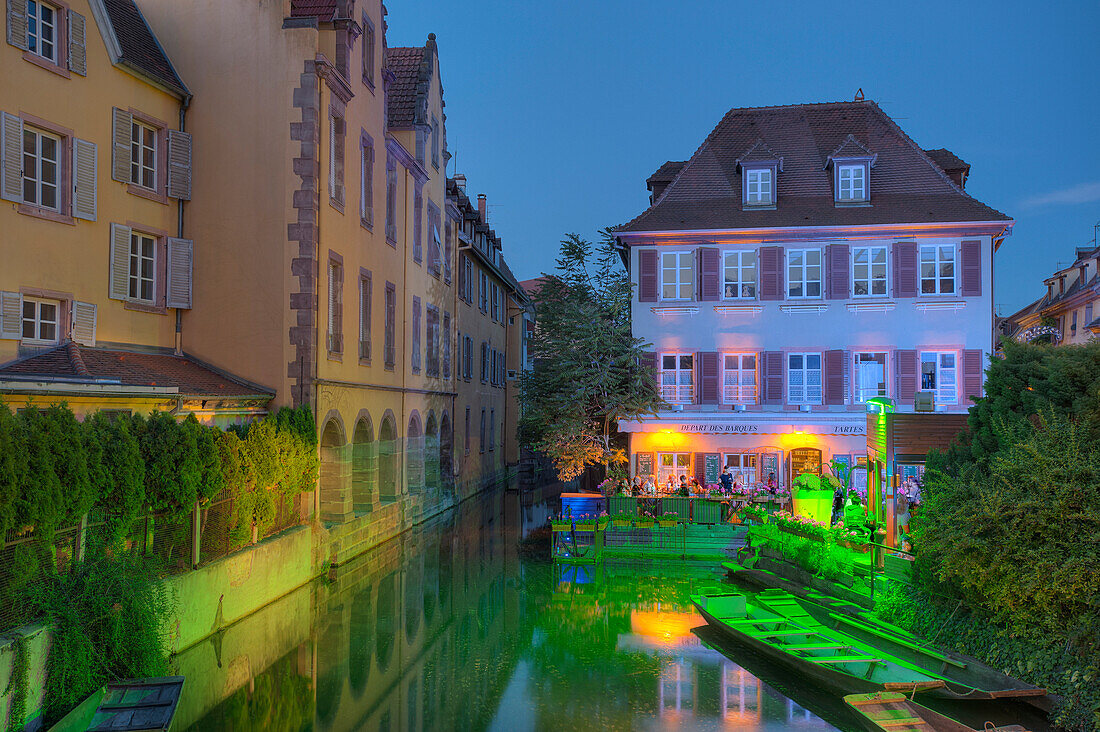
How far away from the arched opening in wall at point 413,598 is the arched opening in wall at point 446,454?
11033 millimetres

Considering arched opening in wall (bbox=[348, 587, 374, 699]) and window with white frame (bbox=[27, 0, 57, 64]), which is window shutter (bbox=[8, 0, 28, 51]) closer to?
window with white frame (bbox=[27, 0, 57, 64])

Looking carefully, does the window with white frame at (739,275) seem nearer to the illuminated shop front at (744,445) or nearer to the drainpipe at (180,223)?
the illuminated shop front at (744,445)

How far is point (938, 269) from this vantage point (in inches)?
1121

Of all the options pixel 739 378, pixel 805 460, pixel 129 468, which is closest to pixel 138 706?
pixel 129 468

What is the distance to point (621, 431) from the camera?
28.5 m

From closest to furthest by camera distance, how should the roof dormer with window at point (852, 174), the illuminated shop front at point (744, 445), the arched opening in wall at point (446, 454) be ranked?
the illuminated shop front at point (744, 445), the roof dormer with window at point (852, 174), the arched opening in wall at point (446, 454)

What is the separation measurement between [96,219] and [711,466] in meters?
19.3

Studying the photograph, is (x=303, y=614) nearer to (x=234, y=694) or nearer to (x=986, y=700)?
(x=234, y=694)

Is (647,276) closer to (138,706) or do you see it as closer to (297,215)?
(297,215)

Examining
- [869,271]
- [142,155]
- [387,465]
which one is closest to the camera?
[142,155]

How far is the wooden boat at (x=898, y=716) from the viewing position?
31.7ft

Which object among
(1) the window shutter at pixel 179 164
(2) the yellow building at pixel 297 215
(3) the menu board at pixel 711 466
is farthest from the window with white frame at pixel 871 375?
(1) the window shutter at pixel 179 164

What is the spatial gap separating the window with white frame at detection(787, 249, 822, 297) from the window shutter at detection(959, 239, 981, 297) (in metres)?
4.35

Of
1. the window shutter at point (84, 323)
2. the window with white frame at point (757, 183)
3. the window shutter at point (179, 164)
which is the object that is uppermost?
the window with white frame at point (757, 183)
